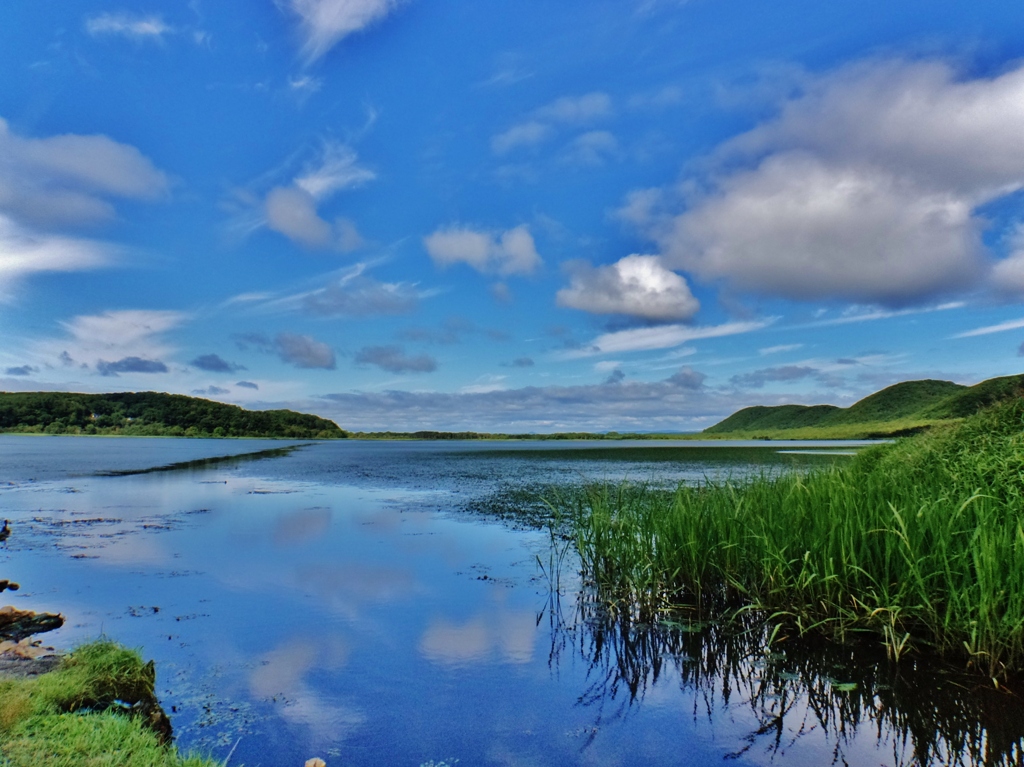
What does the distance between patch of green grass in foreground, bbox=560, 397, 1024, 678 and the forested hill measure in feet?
475

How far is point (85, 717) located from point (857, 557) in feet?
27.0

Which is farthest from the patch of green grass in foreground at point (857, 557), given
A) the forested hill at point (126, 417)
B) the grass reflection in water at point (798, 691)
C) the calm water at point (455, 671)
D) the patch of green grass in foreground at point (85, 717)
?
the forested hill at point (126, 417)

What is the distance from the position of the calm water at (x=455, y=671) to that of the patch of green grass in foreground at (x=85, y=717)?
57 cm

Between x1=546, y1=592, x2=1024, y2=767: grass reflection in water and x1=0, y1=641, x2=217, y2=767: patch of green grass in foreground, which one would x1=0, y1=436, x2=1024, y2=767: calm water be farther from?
x1=0, y1=641, x2=217, y2=767: patch of green grass in foreground

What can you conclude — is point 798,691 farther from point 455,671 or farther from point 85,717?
point 85,717

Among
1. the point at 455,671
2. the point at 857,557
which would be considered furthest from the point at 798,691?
the point at 455,671

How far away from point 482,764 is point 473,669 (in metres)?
2.11

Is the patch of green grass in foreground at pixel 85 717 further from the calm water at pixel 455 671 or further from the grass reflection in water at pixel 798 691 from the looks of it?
the grass reflection in water at pixel 798 691

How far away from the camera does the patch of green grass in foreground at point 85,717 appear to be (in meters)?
4.12

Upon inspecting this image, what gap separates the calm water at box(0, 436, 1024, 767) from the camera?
5305 millimetres

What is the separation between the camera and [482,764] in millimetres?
5066

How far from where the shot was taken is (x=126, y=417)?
456 ft

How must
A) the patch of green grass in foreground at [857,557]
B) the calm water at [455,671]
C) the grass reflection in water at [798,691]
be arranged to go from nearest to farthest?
the grass reflection in water at [798,691]
the calm water at [455,671]
the patch of green grass in foreground at [857,557]

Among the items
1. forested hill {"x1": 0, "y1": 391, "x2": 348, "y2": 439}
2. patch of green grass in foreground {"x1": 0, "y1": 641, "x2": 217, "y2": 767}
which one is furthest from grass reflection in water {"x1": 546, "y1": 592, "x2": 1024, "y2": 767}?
forested hill {"x1": 0, "y1": 391, "x2": 348, "y2": 439}
